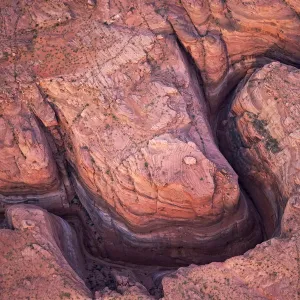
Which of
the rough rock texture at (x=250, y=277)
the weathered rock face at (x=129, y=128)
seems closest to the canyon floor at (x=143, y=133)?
the weathered rock face at (x=129, y=128)

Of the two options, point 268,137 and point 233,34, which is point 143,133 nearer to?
point 268,137

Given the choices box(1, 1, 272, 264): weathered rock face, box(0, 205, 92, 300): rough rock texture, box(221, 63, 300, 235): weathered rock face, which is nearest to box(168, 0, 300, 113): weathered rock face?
box(1, 1, 272, 264): weathered rock face

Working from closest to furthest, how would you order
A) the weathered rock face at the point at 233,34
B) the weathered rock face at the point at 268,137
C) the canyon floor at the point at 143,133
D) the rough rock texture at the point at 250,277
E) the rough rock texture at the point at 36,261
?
the rough rock texture at the point at 250,277
the rough rock texture at the point at 36,261
the weathered rock face at the point at 268,137
the canyon floor at the point at 143,133
the weathered rock face at the point at 233,34

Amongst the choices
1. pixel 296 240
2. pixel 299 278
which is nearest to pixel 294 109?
pixel 296 240

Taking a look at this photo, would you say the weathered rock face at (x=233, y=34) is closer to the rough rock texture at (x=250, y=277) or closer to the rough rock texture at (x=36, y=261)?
the rough rock texture at (x=250, y=277)

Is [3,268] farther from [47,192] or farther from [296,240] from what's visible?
[296,240]

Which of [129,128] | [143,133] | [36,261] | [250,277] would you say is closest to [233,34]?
[143,133]

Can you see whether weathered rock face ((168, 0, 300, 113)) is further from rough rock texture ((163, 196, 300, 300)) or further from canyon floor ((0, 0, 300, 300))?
rough rock texture ((163, 196, 300, 300))
